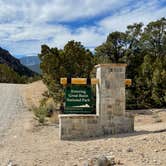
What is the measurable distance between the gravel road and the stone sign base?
3071 mm

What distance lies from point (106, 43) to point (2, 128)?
11.5m

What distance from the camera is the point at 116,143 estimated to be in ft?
35.4

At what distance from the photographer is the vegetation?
64.2ft

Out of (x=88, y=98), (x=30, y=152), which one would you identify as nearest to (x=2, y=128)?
(x=88, y=98)

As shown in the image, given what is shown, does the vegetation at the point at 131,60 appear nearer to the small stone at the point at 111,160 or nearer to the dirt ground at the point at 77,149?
the dirt ground at the point at 77,149

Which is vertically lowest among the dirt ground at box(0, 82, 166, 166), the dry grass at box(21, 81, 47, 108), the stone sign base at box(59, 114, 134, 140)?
the dirt ground at box(0, 82, 166, 166)

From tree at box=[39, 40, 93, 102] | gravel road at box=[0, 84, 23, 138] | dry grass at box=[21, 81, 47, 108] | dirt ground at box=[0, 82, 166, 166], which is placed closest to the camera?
dirt ground at box=[0, 82, 166, 166]

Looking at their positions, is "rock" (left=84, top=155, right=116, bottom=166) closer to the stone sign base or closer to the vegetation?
the stone sign base

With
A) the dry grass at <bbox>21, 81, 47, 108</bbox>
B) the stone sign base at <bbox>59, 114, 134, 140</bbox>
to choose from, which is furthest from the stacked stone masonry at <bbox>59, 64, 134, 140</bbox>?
the dry grass at <bbox>21, 81, 47, 108</bbox>

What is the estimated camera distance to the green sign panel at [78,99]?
1318 cm

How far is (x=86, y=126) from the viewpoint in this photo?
1261 cm

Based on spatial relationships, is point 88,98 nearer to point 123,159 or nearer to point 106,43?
point 123,159

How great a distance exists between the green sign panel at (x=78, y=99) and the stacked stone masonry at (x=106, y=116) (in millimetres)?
485

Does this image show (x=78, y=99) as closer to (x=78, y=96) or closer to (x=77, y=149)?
(x=78, y=96)
